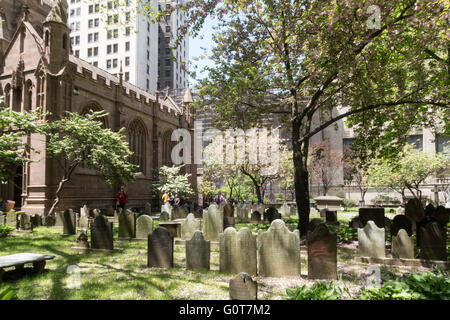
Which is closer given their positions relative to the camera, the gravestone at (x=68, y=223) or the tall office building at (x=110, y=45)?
the gravestone at (x=68, y=223)

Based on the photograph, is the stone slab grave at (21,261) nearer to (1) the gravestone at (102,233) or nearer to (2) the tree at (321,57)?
(1) the gravestone at (102,233)

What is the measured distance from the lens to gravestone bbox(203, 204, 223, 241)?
1170 centimetres

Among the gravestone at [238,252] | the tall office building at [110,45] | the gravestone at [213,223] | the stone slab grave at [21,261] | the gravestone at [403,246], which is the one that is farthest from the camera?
the tall office building at [110,45]

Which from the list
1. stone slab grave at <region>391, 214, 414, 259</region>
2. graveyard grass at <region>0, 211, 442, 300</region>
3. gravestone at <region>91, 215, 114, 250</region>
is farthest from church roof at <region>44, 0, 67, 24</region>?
stone slab grave at <region>391, 214, 414, 259</region>

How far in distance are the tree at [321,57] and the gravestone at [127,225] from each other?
5.03 metres

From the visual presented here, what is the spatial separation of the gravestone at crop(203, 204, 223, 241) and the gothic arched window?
1960 cm

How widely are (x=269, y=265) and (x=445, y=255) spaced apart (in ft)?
13.9

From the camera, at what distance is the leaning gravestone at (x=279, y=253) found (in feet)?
22.2

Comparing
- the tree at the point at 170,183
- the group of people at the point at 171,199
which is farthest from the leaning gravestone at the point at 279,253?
the tree at the point at 170,183

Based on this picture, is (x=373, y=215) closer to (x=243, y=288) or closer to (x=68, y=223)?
(x=243, y=288)

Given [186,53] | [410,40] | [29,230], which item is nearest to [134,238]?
[29,230]

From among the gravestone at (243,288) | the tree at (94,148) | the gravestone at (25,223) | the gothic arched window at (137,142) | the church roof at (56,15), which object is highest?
the church roof at (56,15)

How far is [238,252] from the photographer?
276 inches
